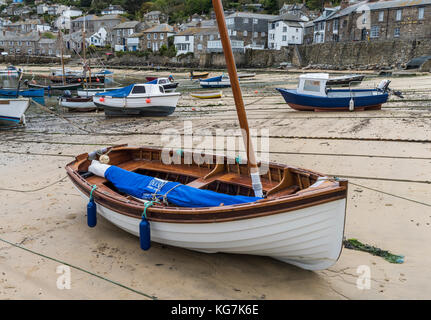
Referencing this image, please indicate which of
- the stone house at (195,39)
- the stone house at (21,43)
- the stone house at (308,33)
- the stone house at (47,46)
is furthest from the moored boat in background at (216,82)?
the stone house at (21,43)

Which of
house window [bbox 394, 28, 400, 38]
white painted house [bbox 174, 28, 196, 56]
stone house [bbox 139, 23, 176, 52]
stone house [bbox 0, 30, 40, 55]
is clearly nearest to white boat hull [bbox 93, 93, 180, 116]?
house window [bbox 394, 28, 400, 38]

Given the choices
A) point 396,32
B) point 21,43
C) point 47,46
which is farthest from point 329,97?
point 21,43

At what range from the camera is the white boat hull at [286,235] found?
4371 mm

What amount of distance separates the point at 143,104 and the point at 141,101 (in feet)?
0.61

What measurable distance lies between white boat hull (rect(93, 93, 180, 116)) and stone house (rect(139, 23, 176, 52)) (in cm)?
6596

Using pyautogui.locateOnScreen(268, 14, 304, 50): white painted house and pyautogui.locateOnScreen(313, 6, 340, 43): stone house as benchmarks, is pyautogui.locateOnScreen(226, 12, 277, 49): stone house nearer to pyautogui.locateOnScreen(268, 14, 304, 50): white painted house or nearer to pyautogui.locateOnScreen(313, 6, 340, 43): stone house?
pyautogui.locateOnScreen(268, 14, 304, 50): white painted house

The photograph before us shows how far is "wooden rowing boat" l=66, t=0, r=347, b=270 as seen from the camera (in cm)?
439

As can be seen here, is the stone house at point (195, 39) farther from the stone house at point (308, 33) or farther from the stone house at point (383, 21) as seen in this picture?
the stone house at point (383, 21)

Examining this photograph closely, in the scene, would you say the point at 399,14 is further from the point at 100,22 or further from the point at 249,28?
the point at 100,22

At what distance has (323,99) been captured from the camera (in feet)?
59.4

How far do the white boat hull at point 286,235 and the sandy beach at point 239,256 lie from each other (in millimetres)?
429

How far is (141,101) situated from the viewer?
19609 mm

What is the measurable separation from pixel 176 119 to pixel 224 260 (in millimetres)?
14090
